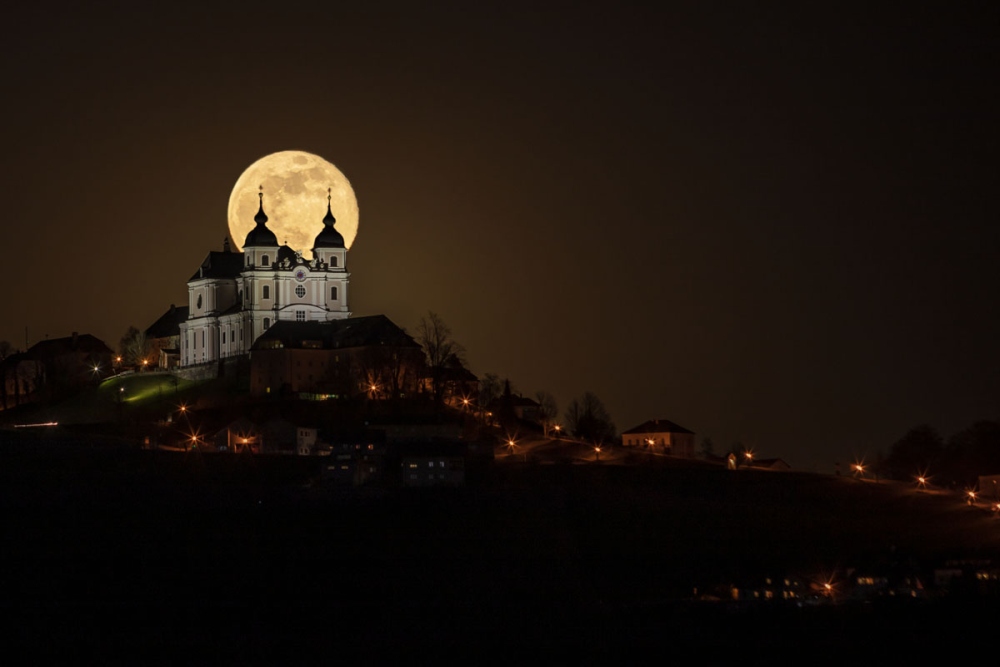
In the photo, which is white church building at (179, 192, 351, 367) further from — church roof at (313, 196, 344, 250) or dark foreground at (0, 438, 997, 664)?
dark foreground at (0, 438, 997, 664)

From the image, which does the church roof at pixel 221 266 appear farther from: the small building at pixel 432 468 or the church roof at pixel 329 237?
the small building at pixel 432 468

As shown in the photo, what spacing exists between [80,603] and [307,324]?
2426 inches

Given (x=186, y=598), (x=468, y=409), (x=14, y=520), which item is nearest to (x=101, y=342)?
(x=468, y=409)

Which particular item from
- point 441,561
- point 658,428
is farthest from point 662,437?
point 441,561

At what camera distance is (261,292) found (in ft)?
449

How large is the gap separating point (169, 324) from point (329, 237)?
15633 mm

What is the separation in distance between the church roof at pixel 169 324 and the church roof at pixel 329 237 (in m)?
13.1

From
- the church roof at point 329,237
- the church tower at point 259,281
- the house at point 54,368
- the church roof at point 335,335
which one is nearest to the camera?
the church roof at point 335,335

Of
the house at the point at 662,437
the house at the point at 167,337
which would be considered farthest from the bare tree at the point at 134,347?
the house at the point at 662,437

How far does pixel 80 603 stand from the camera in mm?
73000

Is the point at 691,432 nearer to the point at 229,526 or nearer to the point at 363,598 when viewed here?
the point at 229,526

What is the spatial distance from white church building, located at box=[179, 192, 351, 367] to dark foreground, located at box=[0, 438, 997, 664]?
105ft

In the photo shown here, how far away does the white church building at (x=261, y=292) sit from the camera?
136500mm

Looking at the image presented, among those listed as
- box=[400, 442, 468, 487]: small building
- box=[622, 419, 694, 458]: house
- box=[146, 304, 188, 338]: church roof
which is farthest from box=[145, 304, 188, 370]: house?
box=[400, 442, 468, 487]: small building
